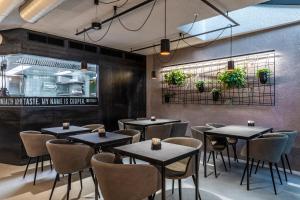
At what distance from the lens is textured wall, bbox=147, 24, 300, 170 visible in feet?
13.4

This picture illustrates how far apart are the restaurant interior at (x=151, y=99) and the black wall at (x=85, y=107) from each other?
3 centimetres

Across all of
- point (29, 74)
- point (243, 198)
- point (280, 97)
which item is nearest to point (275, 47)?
point (280, 97)

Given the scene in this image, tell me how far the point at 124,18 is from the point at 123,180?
2943 mm

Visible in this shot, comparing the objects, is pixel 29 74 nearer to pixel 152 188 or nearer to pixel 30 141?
pixel 30 141

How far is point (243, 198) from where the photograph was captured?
296cm

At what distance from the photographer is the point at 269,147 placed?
3.21 m

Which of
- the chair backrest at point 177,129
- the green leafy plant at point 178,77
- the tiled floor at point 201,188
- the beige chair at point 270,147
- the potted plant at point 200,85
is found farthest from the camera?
the green leafy plant at point 178,77

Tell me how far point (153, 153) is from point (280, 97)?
3372 mm

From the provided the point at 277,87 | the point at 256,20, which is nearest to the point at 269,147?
the point at 277,87

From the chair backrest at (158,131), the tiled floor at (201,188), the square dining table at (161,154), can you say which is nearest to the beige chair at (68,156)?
the tiled floor at (201,188)

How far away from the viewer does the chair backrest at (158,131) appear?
172 inches

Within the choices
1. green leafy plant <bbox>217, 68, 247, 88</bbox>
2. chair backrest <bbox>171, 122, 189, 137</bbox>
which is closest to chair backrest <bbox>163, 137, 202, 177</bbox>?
chair backrest <bbox>171, 122, 189, 137</bbox>

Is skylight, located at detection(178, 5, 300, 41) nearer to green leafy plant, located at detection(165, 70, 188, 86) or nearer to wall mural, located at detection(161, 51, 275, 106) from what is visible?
wall mural, located at detection(161, 51, 275, 106)

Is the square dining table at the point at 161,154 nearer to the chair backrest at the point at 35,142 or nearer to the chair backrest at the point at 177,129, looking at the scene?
the chair backrest at the point at 35,142
